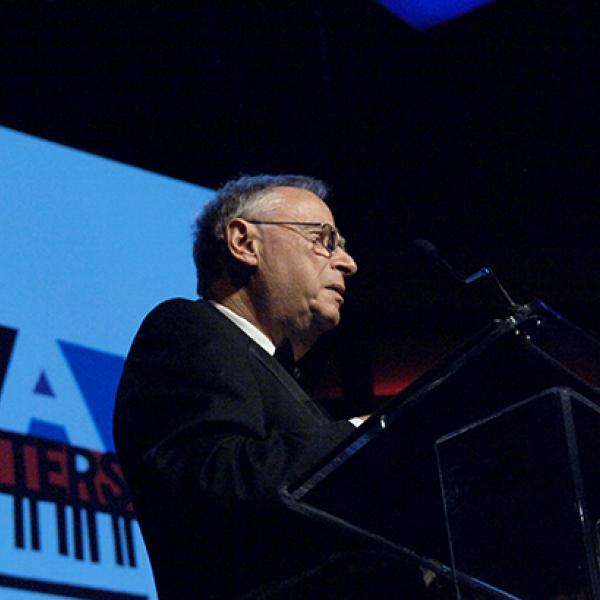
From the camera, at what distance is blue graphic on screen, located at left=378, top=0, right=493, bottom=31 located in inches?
168

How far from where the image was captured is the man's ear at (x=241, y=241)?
92.4 inches

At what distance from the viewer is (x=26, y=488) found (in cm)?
262

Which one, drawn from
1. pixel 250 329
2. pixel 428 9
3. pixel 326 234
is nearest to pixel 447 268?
pixel 250 329

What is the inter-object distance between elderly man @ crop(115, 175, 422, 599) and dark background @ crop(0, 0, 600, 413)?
1.79 meters

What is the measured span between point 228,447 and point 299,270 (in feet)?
2.54

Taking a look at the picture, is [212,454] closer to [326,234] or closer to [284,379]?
[284,379]

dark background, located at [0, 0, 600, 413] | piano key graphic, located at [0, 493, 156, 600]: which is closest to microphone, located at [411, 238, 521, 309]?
piano key graphic, located at [0, 493, 156, 600]

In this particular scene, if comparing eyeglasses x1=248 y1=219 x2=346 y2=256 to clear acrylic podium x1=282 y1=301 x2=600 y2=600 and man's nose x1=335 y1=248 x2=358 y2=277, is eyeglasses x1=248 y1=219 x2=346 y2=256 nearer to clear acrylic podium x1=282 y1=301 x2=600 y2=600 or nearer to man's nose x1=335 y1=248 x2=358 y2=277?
man's nose x1=335 y1=248 x2=358 y2=277

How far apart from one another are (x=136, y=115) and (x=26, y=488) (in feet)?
5.53

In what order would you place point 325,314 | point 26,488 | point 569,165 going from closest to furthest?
point 325,314 < point 26,488 < point 569,165

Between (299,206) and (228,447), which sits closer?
(228,447)

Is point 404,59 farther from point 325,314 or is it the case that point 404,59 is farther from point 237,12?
point 325,314

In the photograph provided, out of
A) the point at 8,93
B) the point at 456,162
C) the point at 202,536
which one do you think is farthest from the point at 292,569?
the point at 456,162

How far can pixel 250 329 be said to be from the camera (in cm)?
219
